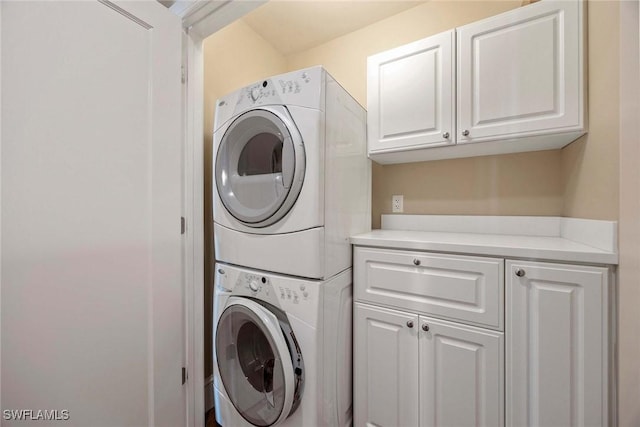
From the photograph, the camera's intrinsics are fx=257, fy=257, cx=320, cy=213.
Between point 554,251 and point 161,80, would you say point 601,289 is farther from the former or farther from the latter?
point 161,80

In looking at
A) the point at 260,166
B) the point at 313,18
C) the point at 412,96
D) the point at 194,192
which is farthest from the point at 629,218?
the point at 313,18

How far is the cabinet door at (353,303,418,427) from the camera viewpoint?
1.17m

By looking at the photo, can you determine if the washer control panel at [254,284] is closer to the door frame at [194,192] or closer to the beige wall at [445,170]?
the door frame at [194,192]

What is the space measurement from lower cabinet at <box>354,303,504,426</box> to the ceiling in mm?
1964

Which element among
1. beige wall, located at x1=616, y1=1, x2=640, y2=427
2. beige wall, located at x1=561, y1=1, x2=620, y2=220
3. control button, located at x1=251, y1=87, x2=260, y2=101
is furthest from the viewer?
control button, located at x1=251, y1=87, x2=260, y2=101

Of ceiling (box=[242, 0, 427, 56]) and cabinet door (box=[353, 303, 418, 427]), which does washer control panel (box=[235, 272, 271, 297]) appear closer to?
cabinet door (box=[353, 303, 418, 427])

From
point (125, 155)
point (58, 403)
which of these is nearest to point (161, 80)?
point (125, 155)

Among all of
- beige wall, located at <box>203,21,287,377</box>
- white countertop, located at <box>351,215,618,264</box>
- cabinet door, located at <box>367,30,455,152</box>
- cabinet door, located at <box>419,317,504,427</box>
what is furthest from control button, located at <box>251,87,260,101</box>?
cabinet door, located at <box>419,317,504,427</box>

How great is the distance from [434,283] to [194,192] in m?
1.28

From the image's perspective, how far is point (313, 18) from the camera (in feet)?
6.14

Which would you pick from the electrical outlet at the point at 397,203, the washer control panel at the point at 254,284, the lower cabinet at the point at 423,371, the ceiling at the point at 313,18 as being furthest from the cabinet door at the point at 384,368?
the ceiling at the point at 313,18

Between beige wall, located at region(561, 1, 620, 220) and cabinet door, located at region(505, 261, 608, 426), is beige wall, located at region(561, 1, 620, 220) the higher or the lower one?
the higher one

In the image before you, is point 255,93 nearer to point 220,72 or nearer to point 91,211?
point 220,72

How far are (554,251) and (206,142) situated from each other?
5.87 feet
